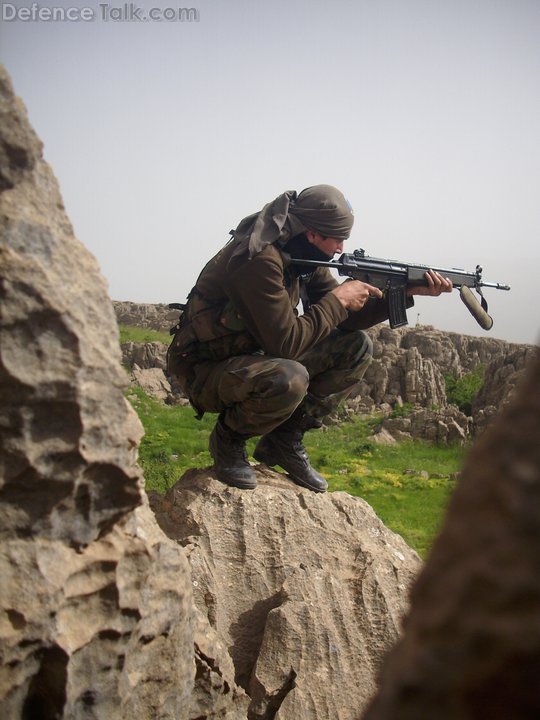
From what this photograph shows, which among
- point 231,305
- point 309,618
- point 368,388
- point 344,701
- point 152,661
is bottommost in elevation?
point 368,388

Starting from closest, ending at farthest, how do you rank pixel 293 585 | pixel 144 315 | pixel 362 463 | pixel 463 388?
1. pixel 293 585
2. pixel 362 463
3. pixel 463 388
4. pixel 144 315

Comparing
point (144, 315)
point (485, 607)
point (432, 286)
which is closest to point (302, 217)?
point (432, 286)

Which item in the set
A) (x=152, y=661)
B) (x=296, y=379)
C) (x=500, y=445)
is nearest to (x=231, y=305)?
(x=296, y=379)

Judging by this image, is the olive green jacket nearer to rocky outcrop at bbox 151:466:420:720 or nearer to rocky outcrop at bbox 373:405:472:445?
rocky outcrop at bbox 151:466:420:720

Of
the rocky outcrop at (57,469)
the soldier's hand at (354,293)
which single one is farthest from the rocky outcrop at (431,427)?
the rocky outcrop at (57,469)

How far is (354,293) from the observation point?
4.78 meters

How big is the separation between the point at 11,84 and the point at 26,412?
0.98 meters

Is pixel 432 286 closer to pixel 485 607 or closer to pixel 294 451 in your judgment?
pixel 294 451

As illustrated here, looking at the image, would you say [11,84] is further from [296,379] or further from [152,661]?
[296,379]

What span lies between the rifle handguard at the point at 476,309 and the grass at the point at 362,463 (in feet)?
6.14

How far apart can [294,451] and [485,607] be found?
4152 mm

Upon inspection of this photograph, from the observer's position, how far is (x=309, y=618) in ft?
12.6

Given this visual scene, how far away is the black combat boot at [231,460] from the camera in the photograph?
15.2 ft

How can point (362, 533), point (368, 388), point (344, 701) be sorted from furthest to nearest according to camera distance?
point (368, 388) → point (362, 533) → point (344, 701)
